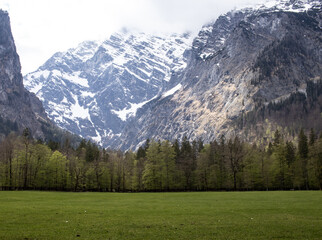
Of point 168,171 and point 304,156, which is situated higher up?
point 304,156

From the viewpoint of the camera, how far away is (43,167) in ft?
289

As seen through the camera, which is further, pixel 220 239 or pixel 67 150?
pixel 67 150

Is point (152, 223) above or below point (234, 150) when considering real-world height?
below

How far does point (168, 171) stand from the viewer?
8906 cm

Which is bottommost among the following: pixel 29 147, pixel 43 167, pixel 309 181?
pixel 309 181

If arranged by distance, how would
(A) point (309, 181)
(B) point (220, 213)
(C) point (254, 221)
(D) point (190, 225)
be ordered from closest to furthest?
(D) point (190, 225) < (C) point (254, 221) < (B) point (220, 213) < (A) point (309, 181)

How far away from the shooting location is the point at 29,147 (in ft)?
284

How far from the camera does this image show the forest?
8444 centimetres

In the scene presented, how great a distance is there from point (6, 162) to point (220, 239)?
8029cm

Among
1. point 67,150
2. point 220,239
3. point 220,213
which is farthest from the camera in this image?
point 67,150

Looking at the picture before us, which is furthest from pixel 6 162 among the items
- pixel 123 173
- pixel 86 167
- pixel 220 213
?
pixel 220 213

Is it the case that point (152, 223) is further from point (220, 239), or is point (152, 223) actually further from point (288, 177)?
point (288, 177)

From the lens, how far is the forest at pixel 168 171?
84.4m

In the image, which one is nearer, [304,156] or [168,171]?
[168,171]
